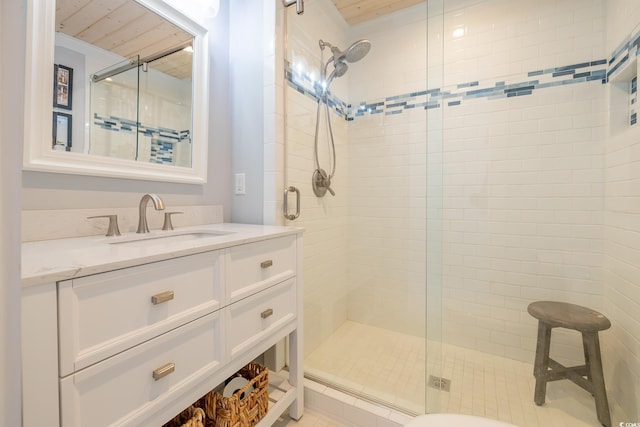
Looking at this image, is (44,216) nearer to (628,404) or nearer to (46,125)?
(46,125)

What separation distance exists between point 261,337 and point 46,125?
1.06m

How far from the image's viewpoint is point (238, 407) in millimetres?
1039

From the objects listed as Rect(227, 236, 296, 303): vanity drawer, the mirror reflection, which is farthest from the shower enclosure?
the mirror reflection

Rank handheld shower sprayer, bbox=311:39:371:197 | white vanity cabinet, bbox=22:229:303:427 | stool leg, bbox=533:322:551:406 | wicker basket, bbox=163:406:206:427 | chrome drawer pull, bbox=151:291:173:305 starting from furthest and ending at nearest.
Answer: handheld shower sprayer, bbox=311:39:371:197, stool leg, bbox=533:322:551:406, wicker basket, bbox=163:406:206:427, chrome drawer pull, bbox=151:291:173:305, white vanity cabinet, bbox=22:229:303:427

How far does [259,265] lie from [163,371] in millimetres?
434

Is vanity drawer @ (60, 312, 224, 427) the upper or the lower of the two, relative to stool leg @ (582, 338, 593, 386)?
upper

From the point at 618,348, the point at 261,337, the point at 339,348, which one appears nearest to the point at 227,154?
the point at 261,337

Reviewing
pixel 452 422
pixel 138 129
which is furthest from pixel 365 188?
pixel 452 422

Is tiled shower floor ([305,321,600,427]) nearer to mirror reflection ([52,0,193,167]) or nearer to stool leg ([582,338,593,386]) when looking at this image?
stool leg ([582,338,593,386])

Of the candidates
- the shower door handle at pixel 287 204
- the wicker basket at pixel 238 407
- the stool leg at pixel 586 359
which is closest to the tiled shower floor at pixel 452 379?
the stool leg at pixel 586 359

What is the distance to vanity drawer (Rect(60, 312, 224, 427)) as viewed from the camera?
583 millimetres

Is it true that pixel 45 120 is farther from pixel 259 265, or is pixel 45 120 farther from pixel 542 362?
pixel 542 362

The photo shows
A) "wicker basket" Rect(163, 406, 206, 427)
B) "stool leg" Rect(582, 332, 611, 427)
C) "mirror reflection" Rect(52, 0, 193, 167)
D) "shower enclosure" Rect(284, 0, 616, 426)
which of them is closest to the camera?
"wicker basket" Rect(163, 406, 206, 427)

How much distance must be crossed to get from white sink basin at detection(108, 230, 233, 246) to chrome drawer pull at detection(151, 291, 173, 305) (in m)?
0.28
